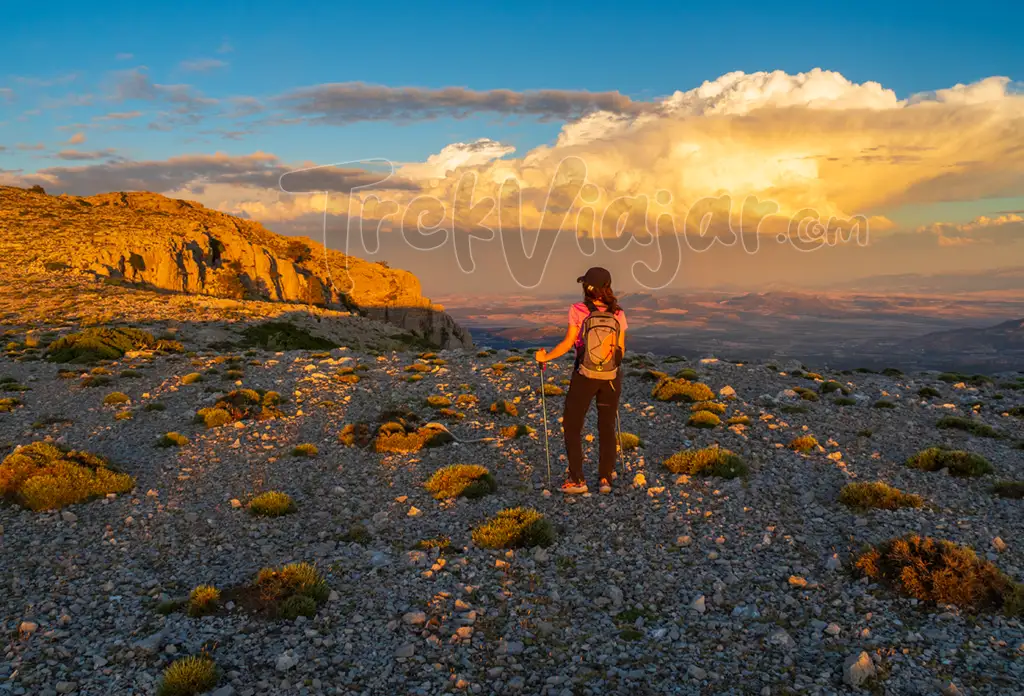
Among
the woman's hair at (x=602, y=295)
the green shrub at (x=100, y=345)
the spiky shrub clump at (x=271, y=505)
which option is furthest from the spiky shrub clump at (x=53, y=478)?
the green shrub at (x=100, y=345)

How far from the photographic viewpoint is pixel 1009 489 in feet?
38.6

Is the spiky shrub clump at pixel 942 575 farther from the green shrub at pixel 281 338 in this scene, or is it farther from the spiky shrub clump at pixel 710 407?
the green shrub at pixel 281 338

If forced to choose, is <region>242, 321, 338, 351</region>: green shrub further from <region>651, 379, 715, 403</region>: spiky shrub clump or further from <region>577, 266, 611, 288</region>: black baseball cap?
Answer: <region>577, 266, 611, 288</region>: black baseball cap

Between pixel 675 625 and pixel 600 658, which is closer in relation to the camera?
pixel 600 658

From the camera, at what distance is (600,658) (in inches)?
274

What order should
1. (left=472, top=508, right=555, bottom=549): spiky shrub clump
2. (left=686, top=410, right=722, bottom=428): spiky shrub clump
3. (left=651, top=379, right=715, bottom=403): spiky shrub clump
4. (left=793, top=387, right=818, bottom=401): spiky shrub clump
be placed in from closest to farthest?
(left=472, top=508, right=555, bottom=549): spiky shrub clump
(left=686, top=410, right=722, bottom=428): spiky shrub clump
(left=651, top=379, right=715, bottom=403): spiky shrub clump
(left=793, top=387, right=818, bottom=401): spiky shrub clump

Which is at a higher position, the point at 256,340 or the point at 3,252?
the point at 3,252

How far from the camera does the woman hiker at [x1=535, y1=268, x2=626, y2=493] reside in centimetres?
1146

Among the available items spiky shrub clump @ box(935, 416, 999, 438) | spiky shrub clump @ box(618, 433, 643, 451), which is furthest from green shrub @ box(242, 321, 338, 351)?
spiky shrub clump @ box(935, 416, 999, 438)

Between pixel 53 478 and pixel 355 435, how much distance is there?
711 centimetres

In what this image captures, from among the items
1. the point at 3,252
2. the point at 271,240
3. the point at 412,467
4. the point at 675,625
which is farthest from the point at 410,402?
the point at 271,240

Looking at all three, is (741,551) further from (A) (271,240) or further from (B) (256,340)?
(A) (271,240)

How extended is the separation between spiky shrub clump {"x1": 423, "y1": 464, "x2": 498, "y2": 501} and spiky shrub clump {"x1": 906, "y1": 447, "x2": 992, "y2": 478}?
32.1ft

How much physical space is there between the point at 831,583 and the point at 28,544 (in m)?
13.0
